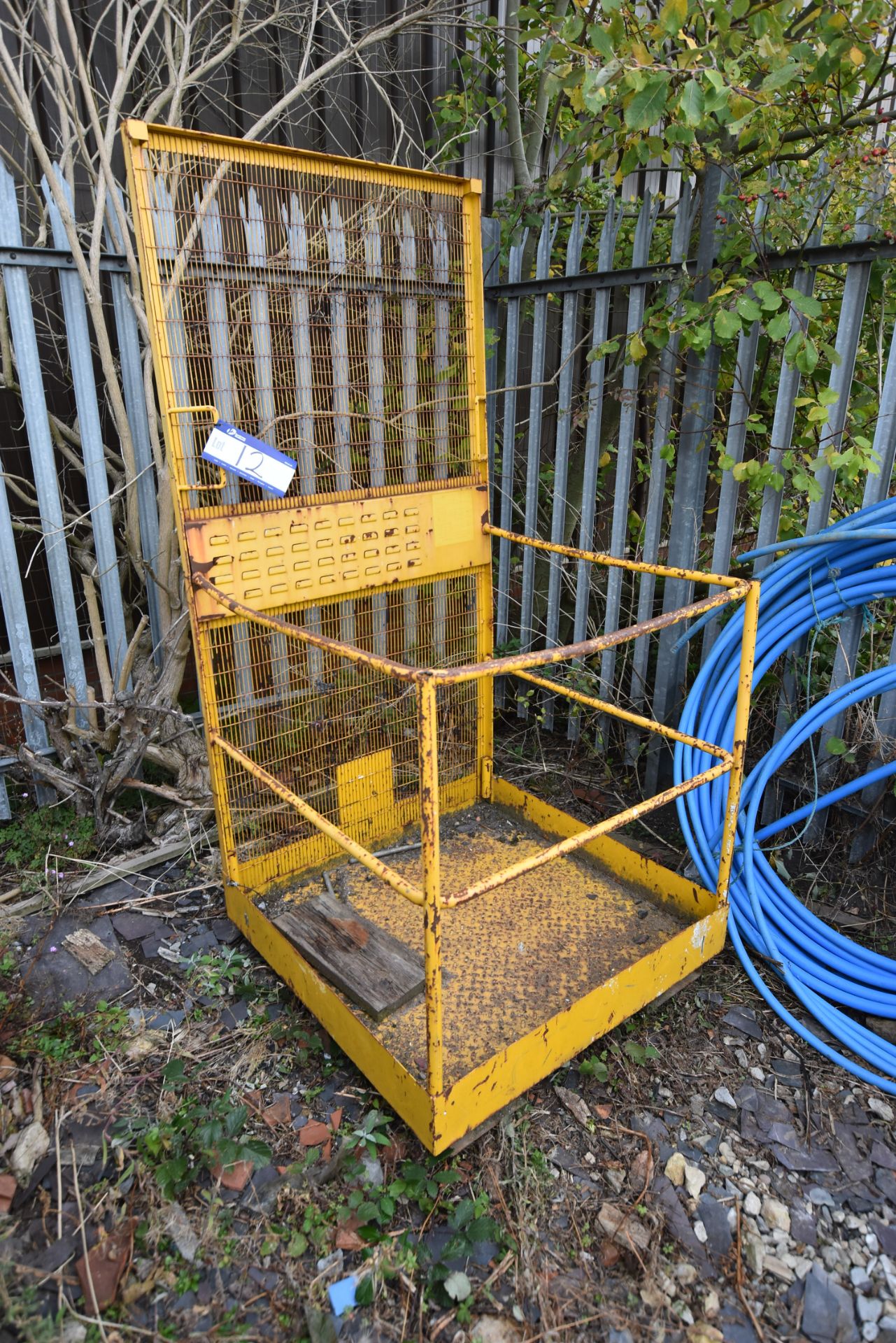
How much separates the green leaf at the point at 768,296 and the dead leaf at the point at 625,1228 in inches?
108

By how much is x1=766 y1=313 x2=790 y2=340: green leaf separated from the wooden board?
2.39 metres

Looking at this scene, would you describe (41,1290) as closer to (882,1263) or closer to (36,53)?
(882,1263)

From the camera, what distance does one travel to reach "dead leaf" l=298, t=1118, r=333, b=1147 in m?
2.27

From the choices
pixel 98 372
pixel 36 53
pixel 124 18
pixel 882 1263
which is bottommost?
pixel 882 1263

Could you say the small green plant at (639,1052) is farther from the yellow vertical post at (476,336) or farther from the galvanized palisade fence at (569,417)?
the yellow vertical post at (476,336)

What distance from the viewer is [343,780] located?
128 inches

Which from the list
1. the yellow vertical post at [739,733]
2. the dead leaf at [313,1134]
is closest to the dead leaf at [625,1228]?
the dead leaf at [313,1134]

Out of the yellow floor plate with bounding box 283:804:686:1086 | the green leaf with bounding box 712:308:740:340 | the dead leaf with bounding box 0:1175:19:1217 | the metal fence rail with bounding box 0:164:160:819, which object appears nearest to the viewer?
the dead leaf with bounding box 0:1175:19:1217

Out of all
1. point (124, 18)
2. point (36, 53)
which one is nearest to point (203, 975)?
point (36, 53)

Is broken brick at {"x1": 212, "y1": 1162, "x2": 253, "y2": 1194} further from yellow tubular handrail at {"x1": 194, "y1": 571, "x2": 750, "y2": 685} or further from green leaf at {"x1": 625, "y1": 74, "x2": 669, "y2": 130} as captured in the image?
green leaf at {"x1": 625, "y1": 74, "x2": 669, "y2": 130}

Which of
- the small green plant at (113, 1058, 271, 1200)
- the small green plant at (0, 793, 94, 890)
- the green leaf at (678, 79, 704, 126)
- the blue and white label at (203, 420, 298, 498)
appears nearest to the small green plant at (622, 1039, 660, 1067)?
the small green plant at (113, 1058, 271, 1200)

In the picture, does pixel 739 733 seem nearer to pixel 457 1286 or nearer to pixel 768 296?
pixel 768 296

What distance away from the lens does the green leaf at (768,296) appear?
276 cm

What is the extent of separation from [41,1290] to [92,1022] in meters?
0.82
